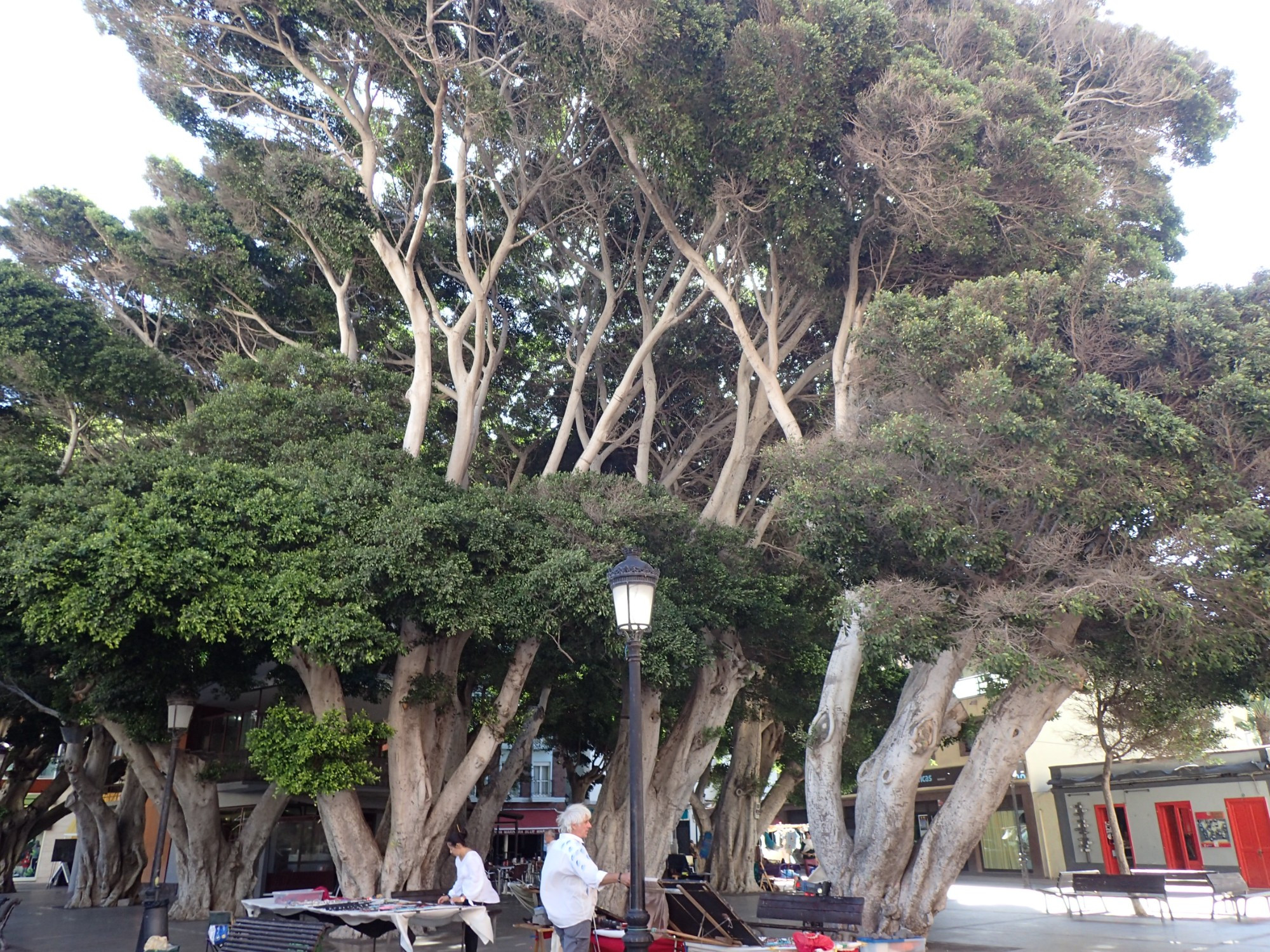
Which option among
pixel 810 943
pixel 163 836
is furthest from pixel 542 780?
pixel 810 943

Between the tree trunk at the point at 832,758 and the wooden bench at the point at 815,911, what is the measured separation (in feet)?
5.97

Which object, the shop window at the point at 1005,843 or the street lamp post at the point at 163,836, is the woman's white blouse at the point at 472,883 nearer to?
the street lamp post at the point at 163,836

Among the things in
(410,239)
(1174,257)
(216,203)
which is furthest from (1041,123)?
(216,203)

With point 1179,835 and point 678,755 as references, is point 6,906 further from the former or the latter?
point 1179,835

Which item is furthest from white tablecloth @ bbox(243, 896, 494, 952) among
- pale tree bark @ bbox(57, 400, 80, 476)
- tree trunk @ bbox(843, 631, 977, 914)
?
pale tree bark @ bbox(57, 400, 80, 476)

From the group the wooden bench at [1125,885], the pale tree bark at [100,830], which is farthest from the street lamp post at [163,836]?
the wooden bench at [1125,885]

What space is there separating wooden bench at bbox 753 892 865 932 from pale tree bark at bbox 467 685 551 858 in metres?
8.40

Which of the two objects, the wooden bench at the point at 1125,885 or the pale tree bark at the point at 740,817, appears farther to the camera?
the pale tree bark at the point at 740,817

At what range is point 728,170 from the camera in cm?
1369

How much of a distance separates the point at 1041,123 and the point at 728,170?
4434 millimetres

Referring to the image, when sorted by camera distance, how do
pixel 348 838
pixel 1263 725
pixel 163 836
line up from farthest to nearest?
pixel 1263 725 → pixel 163 836 → pixel 348 838

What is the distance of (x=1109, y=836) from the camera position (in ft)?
78.4

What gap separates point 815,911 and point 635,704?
159 inches

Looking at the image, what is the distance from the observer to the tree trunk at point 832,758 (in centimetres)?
1136
